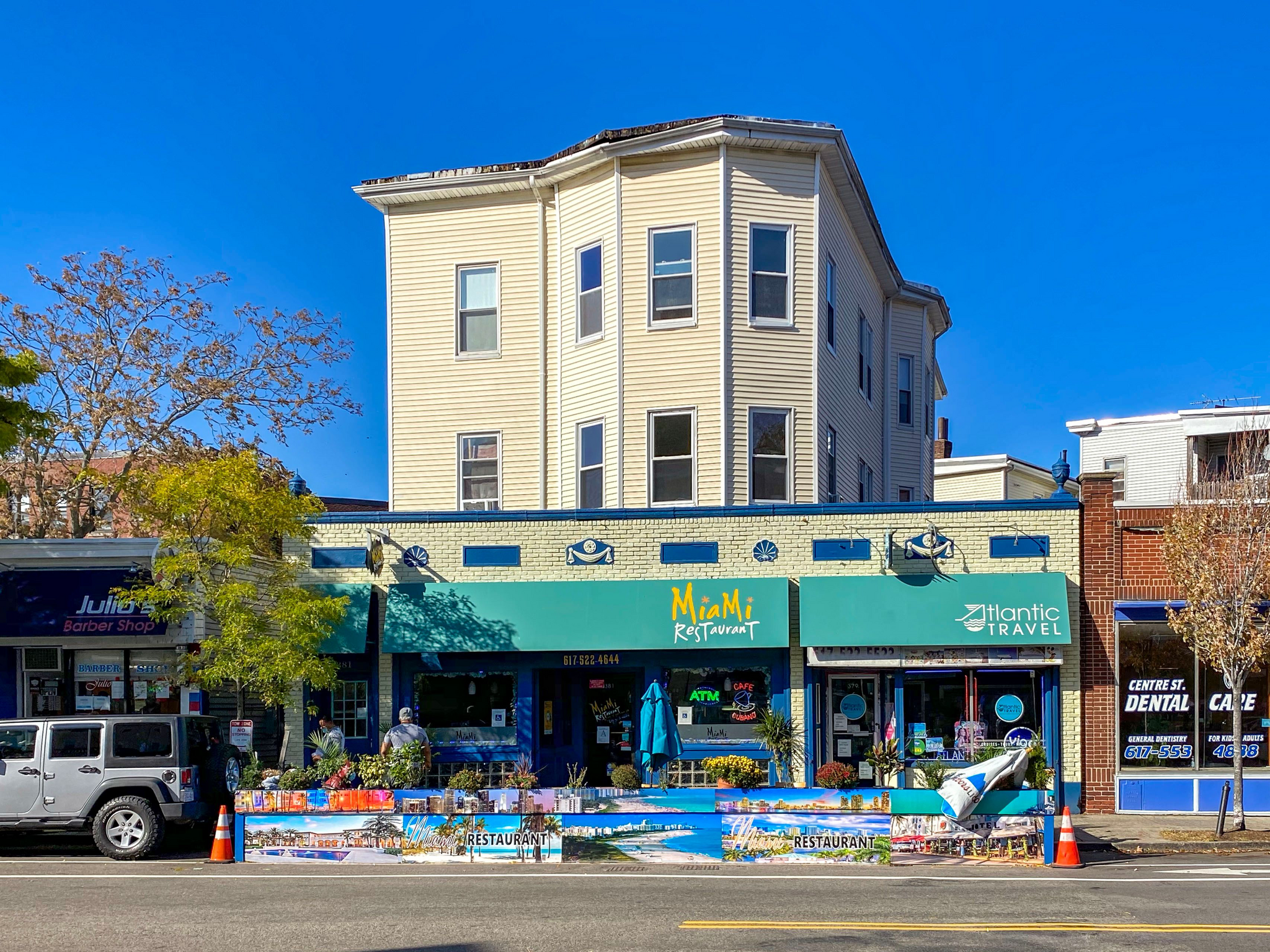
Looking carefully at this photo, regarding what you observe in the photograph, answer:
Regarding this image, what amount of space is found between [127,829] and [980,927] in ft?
35.8

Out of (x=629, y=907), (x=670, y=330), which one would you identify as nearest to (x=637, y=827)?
(x=629, y=907)

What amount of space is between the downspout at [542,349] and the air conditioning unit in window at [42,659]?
8979 millimetres

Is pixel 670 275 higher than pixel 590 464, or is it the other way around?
pixel 670 275

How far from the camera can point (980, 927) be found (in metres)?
11.4

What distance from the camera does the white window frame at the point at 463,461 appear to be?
24719 millimetres

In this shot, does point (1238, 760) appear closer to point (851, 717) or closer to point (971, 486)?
point (851, 717)

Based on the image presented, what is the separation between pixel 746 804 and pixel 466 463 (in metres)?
10.9

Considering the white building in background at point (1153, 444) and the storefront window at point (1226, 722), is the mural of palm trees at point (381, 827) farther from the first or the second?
the white building in background at point (1153, 444)

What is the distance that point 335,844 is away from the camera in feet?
54.0

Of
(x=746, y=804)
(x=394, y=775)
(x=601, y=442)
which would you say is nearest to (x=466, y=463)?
(x=601, y=442)

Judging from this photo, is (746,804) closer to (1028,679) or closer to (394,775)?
(394,775)

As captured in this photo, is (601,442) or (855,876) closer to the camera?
A: (855,876)

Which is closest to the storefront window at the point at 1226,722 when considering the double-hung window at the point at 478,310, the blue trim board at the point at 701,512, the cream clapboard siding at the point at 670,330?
the blue trim board at the point at 701,512

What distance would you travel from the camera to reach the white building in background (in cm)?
4378
